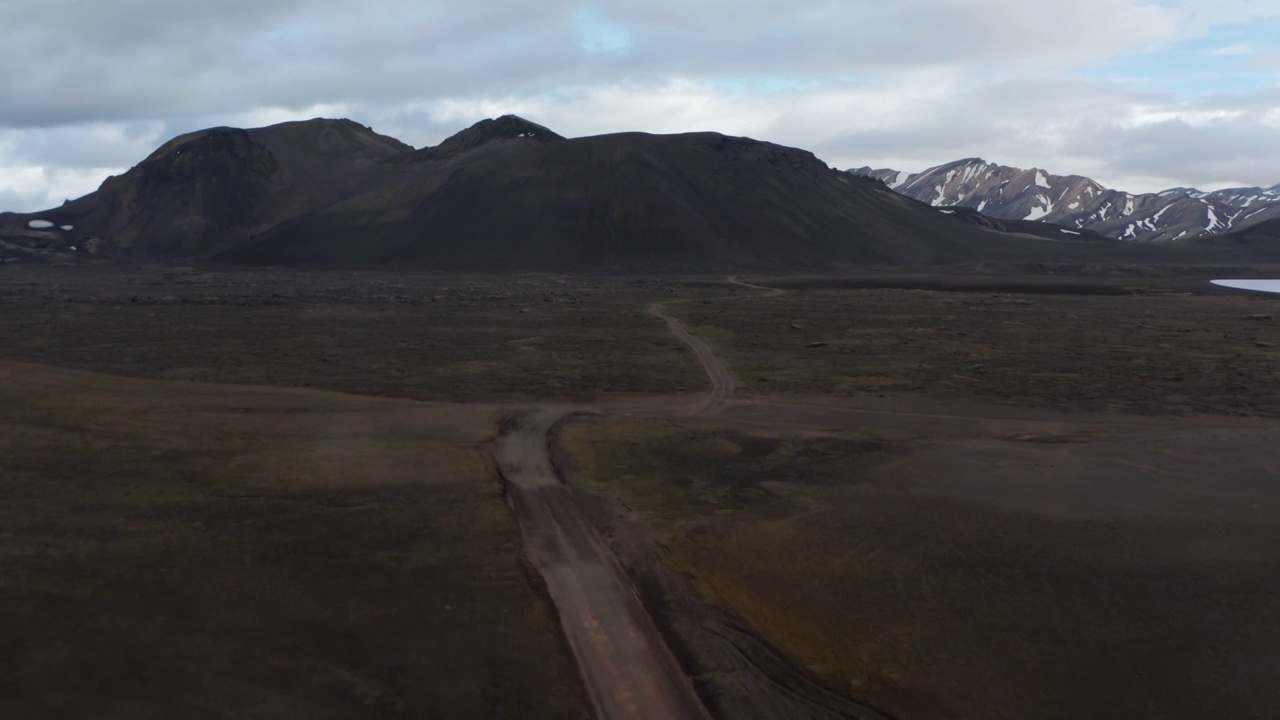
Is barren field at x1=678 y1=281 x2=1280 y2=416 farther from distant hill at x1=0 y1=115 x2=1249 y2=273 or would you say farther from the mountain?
the mountain

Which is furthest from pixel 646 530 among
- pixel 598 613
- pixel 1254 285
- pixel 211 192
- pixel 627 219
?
pixel 211 192

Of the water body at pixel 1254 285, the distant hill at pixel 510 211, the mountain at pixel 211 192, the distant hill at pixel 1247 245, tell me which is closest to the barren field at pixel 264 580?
the water body at pixel 1254 285

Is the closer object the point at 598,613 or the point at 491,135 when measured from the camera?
the point at 598,613

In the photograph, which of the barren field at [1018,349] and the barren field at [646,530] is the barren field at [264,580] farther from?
the barren field at [1018,349]

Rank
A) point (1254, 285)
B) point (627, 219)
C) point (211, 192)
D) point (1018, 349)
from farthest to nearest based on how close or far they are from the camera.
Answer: point (211, 192)
point (627, 219)
point (1254, 285)
point (1018, 349)

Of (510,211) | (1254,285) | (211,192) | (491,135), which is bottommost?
(1254,285)

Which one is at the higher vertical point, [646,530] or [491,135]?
[491,135]

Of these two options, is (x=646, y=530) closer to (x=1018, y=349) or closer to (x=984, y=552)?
(x=984, y=552)

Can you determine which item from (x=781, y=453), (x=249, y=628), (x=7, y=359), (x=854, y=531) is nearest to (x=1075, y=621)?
(x=854, y=531)
